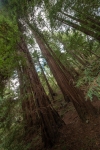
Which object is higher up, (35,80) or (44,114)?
(35,80)

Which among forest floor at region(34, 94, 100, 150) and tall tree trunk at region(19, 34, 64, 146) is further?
tall tree trunk at region(19, 34, 64, 146)

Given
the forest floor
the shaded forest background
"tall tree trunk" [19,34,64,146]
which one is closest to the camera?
the shaded forest background

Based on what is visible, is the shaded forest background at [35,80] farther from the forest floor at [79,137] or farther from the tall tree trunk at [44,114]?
the forest floor at [79,137]

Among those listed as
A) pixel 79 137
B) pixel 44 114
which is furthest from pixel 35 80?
pixel 79 137

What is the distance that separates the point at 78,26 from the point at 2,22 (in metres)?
4.06

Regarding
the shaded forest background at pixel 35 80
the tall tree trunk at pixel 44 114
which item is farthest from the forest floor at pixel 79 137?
the tall tree trunk at pixel 44 114

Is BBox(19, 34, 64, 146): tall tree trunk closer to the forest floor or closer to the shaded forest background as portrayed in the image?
the shaded forest background

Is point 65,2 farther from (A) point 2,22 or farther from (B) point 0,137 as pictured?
(B) point 0,137

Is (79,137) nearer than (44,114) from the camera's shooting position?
Yes

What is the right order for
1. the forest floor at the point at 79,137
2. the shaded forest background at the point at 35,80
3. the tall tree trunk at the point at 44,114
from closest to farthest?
the shaded forest background at the point at 35,80
the forest floor at the point at 79,137
the tall tree trunk at the point at 44,114

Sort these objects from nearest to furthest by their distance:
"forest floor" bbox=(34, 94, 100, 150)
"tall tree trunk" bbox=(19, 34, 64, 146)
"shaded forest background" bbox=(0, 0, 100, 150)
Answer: "shaded forest background" bbox=(0, 0, 100, 150), "forest floor" bbox=(34, 94, 100, 150), "tall tree trunk" bbox=(19, 34, 64, 146)

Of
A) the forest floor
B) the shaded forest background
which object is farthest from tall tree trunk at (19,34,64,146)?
the forest floor

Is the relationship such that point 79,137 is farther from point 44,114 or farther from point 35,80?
point 35,80

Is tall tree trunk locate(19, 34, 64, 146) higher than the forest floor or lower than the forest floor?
higher
